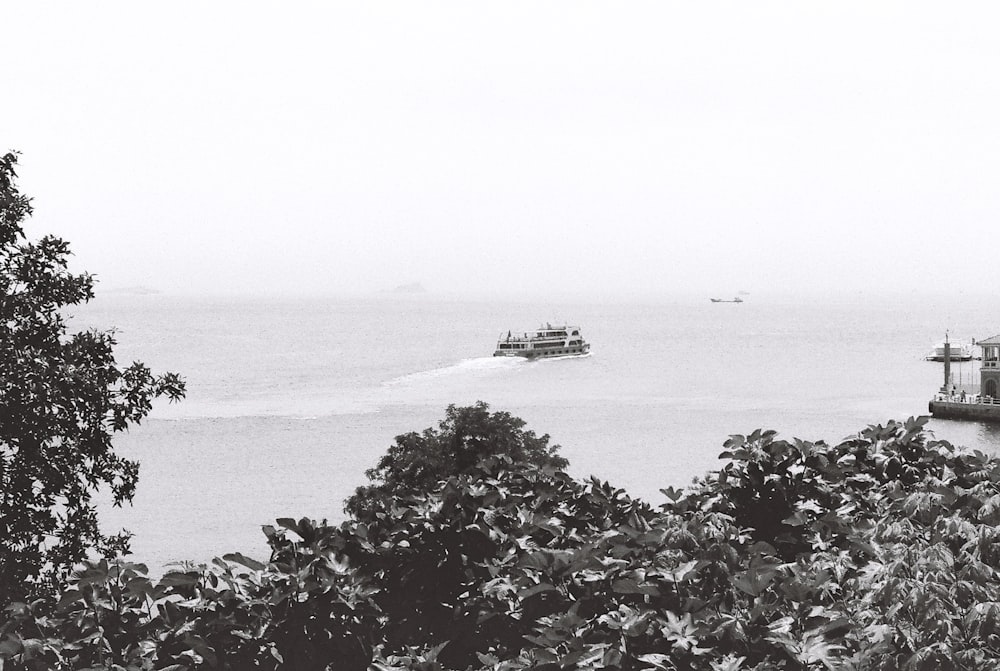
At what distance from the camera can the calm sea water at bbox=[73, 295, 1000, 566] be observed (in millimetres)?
41938

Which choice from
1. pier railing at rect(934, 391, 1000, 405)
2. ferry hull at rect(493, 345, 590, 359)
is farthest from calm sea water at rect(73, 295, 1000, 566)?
pier railing at rect(934, 391, 1000, 405)

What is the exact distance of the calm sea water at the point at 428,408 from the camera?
1651 inches

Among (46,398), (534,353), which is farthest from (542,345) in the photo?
(46,398)

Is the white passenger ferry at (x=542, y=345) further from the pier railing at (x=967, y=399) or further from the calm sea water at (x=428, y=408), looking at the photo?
the pier railing at (x=967, y=399)

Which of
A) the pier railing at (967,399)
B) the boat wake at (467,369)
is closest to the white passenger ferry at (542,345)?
the boat wake at (467,369)

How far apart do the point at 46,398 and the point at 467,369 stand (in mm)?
91548

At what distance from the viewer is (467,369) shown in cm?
10344

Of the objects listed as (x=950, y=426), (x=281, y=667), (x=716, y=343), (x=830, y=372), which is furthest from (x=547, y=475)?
(x=716, y=343)

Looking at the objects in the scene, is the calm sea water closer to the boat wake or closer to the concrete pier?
the boat wake

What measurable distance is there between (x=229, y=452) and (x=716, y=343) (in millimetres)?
103636

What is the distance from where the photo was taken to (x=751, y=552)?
4348 millimetres

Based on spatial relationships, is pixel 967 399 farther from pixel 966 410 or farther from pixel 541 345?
pixel 541 345

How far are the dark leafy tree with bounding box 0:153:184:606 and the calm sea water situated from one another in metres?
20.1

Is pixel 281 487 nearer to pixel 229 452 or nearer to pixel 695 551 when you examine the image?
pixel 229 452
